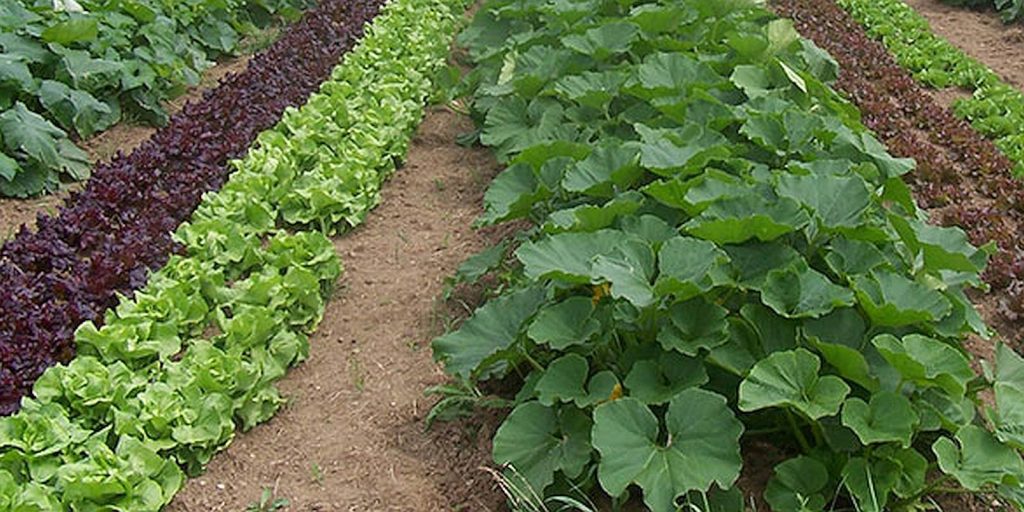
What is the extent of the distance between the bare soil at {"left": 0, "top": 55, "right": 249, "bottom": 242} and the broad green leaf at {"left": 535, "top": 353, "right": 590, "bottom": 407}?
2782 mm

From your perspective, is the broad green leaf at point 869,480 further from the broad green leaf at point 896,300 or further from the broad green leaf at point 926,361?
the broad green leaf at point 896,300

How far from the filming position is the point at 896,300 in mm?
3156

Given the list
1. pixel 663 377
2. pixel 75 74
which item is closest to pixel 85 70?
pixel 75 74

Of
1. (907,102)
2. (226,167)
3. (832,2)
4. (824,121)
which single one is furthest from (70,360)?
(832,2)

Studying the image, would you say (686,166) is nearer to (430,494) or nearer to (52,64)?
(430,494)

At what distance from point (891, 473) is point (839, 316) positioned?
484mm

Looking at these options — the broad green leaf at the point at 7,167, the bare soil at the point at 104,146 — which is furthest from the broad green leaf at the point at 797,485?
the broad green leaf at the point at 7,167

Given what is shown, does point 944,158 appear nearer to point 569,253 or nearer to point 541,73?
point 541,73

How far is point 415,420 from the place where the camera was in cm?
393

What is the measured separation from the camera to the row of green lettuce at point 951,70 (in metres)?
6.61

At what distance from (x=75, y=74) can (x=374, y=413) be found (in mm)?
3653

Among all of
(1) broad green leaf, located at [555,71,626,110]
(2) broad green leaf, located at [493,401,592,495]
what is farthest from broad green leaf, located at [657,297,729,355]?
(1) broad green leaf, located at [555,71,626,110]

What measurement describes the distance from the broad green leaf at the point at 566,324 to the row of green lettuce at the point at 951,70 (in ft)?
11.9

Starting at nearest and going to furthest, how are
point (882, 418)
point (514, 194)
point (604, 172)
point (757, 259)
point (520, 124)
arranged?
point (882, 418) < point (757, 259) < point (604, 172) < point (514, 194) < point (520, 124)
